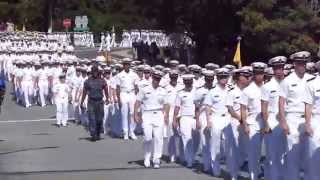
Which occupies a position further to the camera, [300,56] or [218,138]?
[218,138]

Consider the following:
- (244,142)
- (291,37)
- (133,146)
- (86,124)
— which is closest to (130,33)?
(291,37)

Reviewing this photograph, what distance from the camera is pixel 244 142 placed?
47.1 ft

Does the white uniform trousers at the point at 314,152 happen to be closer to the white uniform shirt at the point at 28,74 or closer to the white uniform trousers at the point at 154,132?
the white uniform trousers at the point at 154,132

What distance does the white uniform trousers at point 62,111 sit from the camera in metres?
25.6

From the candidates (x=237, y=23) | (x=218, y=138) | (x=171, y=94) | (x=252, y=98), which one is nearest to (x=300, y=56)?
(x=252, y=98)

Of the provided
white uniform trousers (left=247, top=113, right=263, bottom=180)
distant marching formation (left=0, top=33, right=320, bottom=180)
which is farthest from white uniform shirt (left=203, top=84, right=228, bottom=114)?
white uniform trousers (left=247, top=113, right=263, bottom=180)

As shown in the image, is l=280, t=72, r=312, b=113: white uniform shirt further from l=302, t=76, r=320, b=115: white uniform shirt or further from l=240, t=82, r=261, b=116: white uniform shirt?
l=240, t=82, r=261, b=116: white uniform shirt

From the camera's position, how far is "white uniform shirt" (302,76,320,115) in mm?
12016

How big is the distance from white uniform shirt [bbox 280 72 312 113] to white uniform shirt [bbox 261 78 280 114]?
1.07 ft

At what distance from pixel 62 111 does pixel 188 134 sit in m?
10.0

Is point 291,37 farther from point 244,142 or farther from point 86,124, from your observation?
point 244,142

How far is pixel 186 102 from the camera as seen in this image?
16266 mm

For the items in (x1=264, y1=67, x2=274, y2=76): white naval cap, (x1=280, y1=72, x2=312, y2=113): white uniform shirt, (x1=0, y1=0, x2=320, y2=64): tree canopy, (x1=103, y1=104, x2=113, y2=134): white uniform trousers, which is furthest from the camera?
(x1=0, y1=0, x2=320, y2=64): tree canopy

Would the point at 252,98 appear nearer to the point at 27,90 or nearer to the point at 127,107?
the point at 127,107
